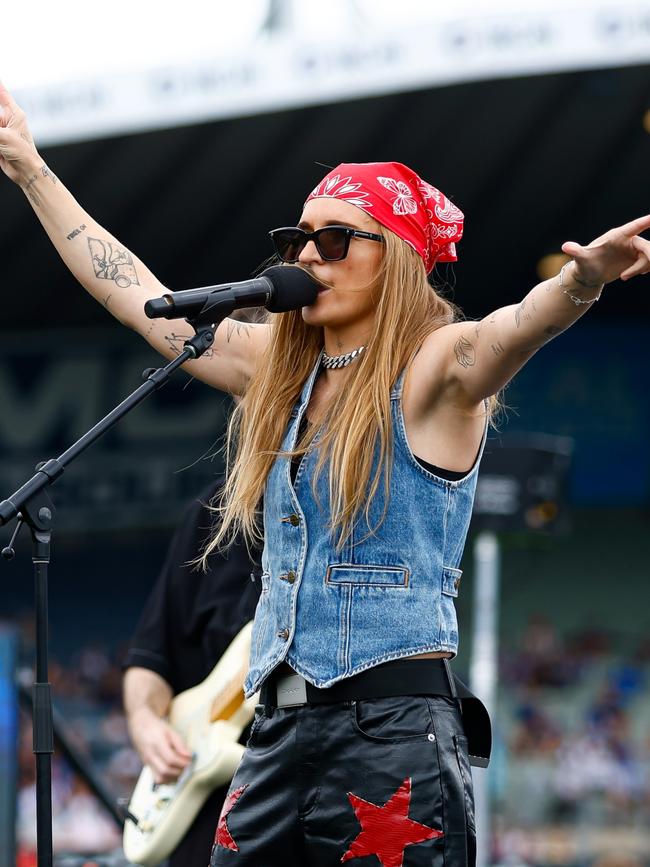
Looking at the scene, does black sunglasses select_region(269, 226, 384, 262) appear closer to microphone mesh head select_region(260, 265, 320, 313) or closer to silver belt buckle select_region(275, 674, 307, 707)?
Result: microphone mesh head select_region(260, 265, 320, 313)

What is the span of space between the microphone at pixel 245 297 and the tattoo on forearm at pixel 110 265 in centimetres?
43

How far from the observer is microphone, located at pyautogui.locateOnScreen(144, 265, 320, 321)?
261 centimetres

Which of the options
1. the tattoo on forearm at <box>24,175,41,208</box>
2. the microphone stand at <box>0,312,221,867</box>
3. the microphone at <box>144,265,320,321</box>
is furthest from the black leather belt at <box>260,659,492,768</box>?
the tattoo on forearm at <box>24,175,41,208</box>

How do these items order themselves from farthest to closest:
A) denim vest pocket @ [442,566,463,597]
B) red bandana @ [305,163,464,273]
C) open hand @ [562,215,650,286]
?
red bandana @ [305,163,464,273] → denim vest pocket @ [442,566,463,597] → open hand @ [562,215,650,286]

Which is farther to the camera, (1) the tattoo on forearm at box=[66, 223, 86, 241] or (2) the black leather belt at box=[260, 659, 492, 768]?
(1) the tattoo on forearm at box=[66, 223, 86, 241]

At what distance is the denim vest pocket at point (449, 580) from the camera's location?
2.65m

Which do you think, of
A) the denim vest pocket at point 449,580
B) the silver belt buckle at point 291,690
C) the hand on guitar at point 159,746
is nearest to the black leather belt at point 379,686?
the silver belt buckle at point 291,690

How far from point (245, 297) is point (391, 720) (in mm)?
813

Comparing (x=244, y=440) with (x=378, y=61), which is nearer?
(x=244, y=440)

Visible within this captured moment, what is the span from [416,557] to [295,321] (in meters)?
0.59

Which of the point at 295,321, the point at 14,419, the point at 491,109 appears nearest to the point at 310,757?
the point at 295,321

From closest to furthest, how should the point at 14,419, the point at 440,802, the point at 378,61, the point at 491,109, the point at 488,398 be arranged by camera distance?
the point at 440,802, the point at 488,398, the point at 378,61, the point at 491,109, the point at 14,419

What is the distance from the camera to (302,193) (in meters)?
14.0

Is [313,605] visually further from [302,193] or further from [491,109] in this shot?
[302,193]
